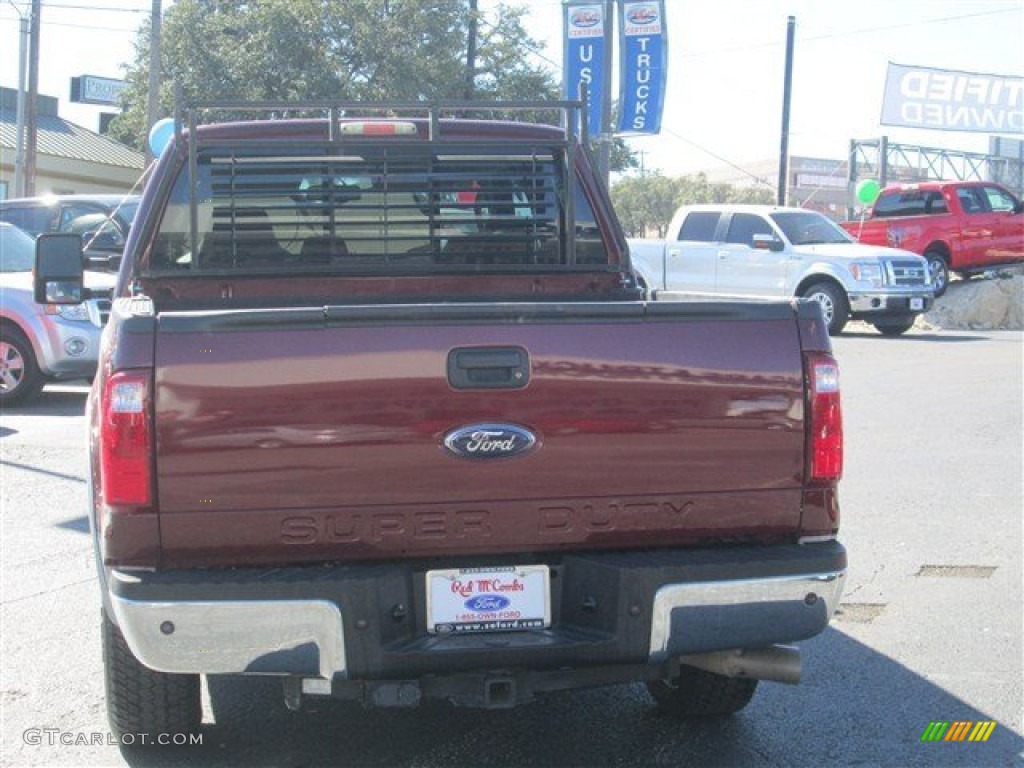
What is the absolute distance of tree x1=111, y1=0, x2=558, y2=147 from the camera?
33.1 meters

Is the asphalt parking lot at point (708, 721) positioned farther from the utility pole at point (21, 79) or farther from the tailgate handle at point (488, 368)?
the utility pole at point (21, 79)

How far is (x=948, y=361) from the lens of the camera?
15883 millimetres

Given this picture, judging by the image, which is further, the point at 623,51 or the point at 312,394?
the point at 623,51

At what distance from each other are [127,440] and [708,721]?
7.71ft

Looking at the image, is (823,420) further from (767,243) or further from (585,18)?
(585,18)

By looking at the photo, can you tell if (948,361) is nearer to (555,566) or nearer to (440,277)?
(440,277)

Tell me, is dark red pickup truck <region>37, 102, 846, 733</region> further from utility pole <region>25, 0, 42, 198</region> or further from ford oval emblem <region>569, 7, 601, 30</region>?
utility pole <region>25, 0, 42, 198</region>

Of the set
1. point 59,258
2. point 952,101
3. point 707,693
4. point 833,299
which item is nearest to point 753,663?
point 707,693

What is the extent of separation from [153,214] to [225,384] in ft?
6.42

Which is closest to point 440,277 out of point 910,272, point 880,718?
point 880,718

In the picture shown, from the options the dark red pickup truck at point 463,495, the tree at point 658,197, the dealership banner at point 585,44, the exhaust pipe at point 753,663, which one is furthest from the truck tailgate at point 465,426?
the tree at point 658,197

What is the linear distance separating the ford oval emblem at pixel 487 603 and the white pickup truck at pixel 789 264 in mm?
15105

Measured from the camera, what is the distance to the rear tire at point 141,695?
378cm

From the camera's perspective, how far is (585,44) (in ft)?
78.1
